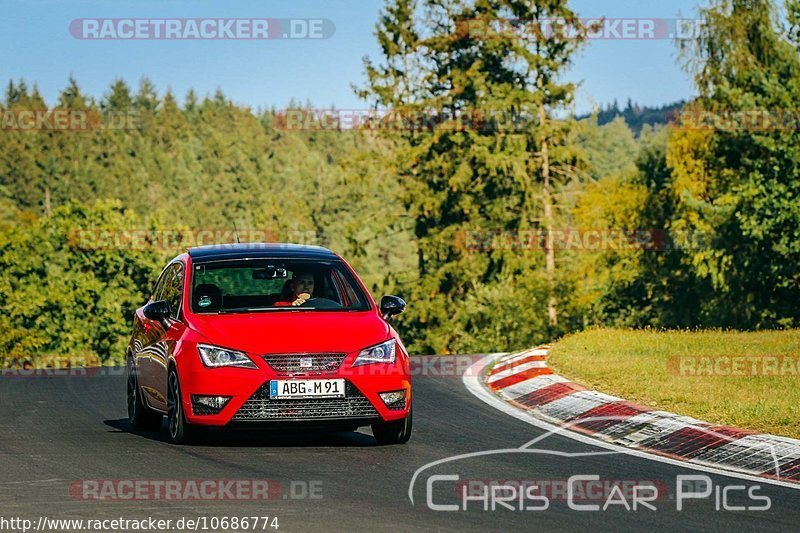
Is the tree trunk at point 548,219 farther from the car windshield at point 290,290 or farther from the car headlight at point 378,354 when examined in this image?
the car headlight at point 378,354

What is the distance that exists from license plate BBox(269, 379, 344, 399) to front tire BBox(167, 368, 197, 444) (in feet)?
2.82

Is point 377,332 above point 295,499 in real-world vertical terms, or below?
above

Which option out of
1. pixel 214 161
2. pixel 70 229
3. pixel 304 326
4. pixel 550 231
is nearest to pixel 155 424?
pixel 304 326

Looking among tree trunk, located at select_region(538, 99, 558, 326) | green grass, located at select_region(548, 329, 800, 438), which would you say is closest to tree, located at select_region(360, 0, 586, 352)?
tree trunk, located at select_region(538, 99, 558, 326)

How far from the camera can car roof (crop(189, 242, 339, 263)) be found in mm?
12242

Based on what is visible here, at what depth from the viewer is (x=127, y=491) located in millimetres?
8531

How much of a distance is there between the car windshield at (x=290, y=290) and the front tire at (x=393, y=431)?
1176 millimetres

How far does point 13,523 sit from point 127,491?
3.99ft

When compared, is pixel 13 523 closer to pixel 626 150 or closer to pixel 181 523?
pixel 181 523

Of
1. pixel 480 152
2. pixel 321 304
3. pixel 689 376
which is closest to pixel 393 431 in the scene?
pixel 321 304

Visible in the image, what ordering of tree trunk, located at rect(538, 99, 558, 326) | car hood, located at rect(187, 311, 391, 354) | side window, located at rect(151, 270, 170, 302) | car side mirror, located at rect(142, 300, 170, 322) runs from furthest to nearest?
tree trunk, located at rect(538, 99, 558, 326), side window, located at rect(151, 270, 170, 302), car side mirror, located at rect(142, 300, 170, 322), car hood, located at rect(187, 311, 391, 354)

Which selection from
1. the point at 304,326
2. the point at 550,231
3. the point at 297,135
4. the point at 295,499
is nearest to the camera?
the point at 295,499

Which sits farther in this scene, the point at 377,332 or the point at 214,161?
the point at 214,161

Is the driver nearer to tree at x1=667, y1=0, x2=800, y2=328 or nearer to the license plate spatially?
the license plate
